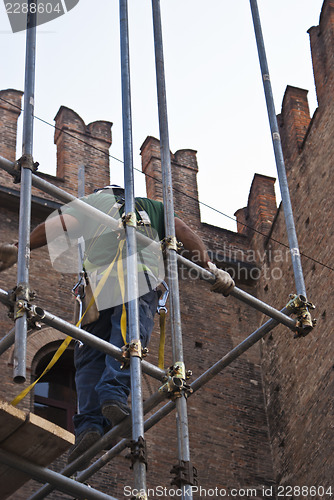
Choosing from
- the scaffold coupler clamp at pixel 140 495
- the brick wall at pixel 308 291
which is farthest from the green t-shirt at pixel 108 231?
the brick wall at pixel 308 291

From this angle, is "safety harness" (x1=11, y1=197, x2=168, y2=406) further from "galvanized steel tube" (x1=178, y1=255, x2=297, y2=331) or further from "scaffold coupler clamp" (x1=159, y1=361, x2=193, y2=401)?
"scaffold coupler clamp" (x1=159, y1=361, x2=193, y2=401)

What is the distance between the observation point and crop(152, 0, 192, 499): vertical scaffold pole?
6523 millimetres

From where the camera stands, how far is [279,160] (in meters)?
8.55

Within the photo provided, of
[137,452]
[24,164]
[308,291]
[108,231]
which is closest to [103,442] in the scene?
[137,452]

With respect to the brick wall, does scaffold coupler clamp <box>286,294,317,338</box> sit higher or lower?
lower

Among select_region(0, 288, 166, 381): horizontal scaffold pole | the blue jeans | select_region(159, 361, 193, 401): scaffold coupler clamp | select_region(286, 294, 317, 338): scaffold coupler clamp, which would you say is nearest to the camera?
select_region(0, 288, 166, 381): horizontal scaffold pole

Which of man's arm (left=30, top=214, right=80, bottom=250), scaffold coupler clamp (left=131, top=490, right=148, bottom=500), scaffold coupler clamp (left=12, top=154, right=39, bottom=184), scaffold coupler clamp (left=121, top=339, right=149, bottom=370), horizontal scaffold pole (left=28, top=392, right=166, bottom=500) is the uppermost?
man's arm (left=30, top=214, right=80, bottom=250)

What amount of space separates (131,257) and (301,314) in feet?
4.72

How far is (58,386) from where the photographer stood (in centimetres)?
1171

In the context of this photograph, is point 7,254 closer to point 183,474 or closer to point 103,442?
point 103,442

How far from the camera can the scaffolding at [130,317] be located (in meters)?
6.38

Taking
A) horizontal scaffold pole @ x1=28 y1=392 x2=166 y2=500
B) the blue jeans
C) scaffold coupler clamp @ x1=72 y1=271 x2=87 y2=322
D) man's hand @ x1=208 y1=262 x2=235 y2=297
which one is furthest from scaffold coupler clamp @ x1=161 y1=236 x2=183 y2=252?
horizontal scaffold pole @ x1=28 y1=392 x2=166 y2=500

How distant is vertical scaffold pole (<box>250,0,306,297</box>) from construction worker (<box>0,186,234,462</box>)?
0.59 metres

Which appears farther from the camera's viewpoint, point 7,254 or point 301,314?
point 301,314
